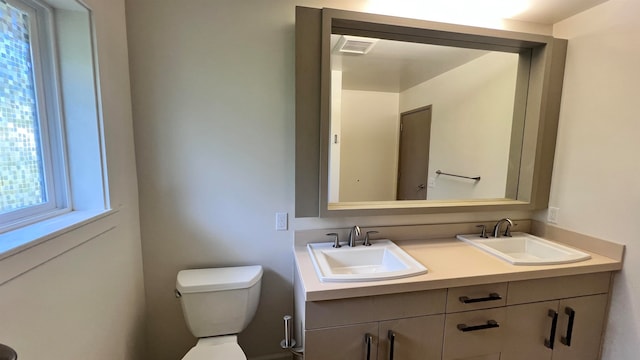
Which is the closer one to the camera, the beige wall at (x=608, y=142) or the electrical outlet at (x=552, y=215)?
the beige wall at (x=608, y=142)

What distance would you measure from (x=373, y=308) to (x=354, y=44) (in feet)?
4.91

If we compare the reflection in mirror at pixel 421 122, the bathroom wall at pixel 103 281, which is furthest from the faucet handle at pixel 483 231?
Answer: the bathroom wall at pixel 103 281

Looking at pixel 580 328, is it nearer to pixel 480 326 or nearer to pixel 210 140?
pixel 480 326

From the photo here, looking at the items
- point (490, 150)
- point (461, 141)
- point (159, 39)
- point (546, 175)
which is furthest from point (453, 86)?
point (159, 39)

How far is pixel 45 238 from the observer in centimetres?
83

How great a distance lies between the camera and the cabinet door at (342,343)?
116 centimetres

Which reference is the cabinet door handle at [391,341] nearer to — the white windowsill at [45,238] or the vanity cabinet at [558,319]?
the vanity cabinet at [558,319]

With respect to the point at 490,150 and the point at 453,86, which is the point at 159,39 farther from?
the point at 490,150

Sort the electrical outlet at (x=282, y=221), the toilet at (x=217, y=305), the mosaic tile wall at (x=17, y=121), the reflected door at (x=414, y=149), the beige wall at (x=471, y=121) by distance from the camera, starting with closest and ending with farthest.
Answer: the mosaic tile wall at (x=17, y=121)
the toilet at (x=217, y=305)
the electrical outlet at (x=282, y=221)
the beige wall at (x=471, y=121)
the reflected door at (x=414, y=149)

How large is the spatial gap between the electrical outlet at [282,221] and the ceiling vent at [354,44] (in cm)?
108

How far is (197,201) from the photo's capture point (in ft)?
5.08

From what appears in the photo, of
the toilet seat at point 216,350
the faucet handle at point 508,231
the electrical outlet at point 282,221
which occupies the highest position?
the electrical outlet at point 282,221

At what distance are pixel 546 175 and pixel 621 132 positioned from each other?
1.44 feet

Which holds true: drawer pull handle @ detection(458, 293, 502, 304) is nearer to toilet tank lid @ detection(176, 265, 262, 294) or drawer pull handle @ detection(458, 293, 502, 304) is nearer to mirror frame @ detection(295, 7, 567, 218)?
mirror frame @ detection(295, 7, 567, 218)
